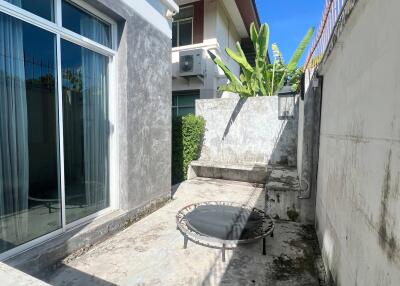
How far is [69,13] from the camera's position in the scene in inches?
125

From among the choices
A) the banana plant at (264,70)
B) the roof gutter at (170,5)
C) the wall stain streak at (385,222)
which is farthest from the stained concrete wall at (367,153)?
the banana plant at (264,70)

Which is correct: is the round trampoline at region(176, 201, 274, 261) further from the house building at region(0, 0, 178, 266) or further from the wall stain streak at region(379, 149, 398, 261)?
the wall stain streak at region(379, 149, 398, 261)

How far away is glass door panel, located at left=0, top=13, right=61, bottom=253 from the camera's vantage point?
2.51 meters

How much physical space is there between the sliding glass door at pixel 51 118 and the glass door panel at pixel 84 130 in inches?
0.5

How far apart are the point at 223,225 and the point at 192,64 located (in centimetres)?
722

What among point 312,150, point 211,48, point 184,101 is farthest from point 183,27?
point 312,150

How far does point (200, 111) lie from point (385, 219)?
23.7 ft

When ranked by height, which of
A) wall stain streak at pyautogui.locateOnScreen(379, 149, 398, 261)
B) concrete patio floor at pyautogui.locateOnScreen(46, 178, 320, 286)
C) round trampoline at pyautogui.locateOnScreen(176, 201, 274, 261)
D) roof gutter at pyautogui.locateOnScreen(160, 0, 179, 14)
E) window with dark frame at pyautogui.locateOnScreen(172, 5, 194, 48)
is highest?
window with dark frame at pyautogui.locateOnScreen(172, 5, 194, 48)

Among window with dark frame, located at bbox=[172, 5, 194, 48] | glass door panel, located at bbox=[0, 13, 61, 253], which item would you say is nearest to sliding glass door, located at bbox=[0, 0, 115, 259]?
glass door panel, located at bbox=[0, 13, 61, 253]

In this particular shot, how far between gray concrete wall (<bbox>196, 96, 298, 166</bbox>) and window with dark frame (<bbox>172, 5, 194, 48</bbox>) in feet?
11.4

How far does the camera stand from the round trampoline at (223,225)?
10.3ft

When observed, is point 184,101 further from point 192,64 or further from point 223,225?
point 223,225

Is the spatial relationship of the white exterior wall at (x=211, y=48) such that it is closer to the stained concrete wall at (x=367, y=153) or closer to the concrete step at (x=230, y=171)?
the concrete step at (x=230, y=171)

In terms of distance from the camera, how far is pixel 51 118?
117 inches
